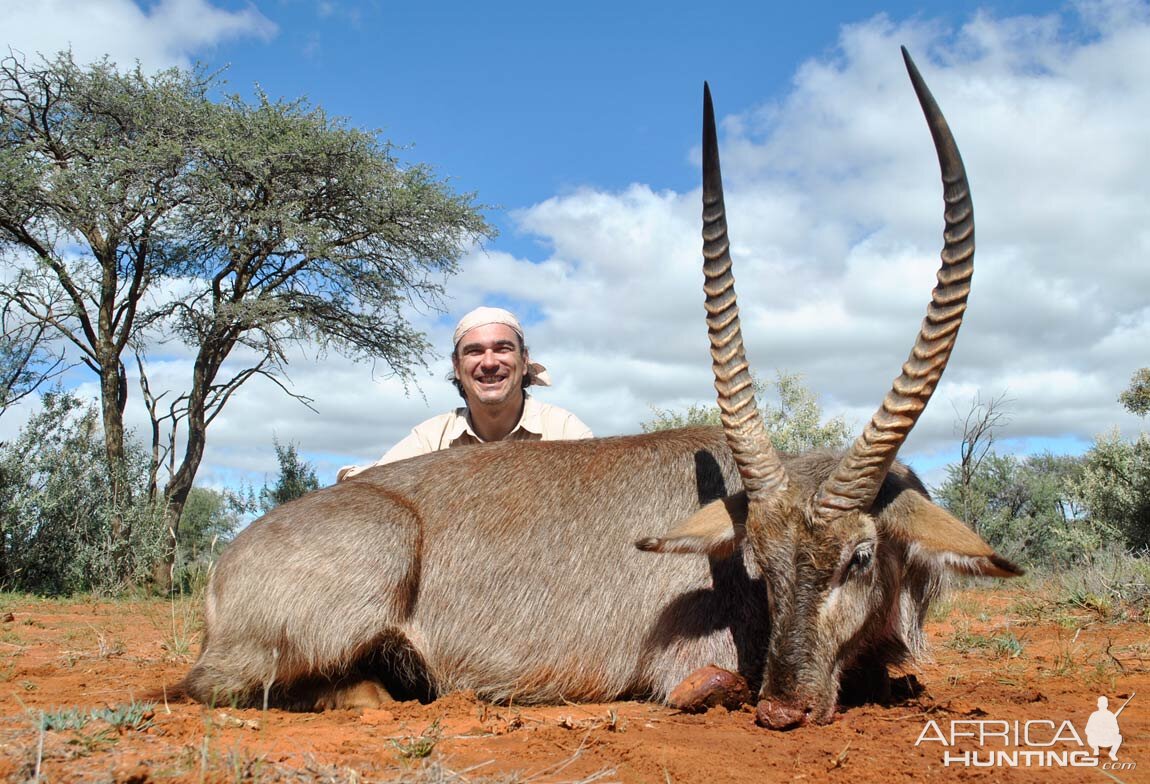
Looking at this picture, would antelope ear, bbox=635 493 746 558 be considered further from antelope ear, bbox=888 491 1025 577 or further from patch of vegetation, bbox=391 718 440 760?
patch of vegetation, bbox=391 718 440 760

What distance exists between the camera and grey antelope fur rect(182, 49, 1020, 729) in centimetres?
379

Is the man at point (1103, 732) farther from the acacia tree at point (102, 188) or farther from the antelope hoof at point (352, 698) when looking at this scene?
the acacia tree at point (102, 188)

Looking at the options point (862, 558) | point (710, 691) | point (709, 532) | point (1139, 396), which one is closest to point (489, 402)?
point (709, 532)

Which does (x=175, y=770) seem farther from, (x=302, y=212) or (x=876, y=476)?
(x=302, y=212)

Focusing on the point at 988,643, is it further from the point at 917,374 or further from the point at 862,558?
the point at 917,374

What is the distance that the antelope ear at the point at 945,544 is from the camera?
3801 mm

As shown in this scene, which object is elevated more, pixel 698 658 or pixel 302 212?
pixel 302 212

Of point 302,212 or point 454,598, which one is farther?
point 302,212

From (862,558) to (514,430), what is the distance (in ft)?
12.8

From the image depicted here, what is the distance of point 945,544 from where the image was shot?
12.7ft

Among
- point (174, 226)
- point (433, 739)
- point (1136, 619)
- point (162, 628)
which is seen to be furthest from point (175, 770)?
point (174, 226)

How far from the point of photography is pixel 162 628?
7957 mm

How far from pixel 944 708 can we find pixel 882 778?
997 millimetres

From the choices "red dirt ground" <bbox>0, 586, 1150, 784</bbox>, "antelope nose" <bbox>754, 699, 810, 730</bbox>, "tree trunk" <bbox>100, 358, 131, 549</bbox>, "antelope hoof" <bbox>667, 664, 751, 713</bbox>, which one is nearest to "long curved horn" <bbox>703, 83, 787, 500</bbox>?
"antelope hoof" <bbox>667, 664, 751, 713</bbox>
